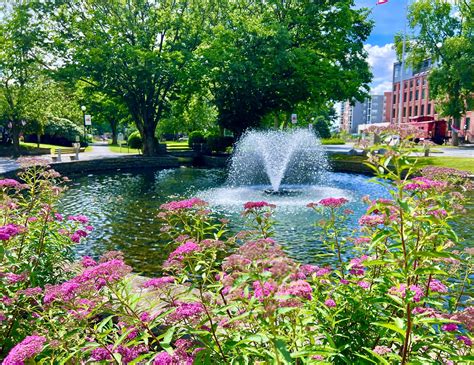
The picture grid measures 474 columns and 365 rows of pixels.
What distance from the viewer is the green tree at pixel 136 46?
24.9 metres

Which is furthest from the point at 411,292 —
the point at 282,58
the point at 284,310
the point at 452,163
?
the point at 282,58

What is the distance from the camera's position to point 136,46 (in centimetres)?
2514

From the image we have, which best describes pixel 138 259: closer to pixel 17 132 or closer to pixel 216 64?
pixel 216 64

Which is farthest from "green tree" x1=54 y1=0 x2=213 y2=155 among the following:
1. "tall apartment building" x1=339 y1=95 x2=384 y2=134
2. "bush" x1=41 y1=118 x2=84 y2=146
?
"tall apartment building" x1=339 y1=95 x2=384 y2=134

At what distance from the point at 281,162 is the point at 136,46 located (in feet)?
43.3

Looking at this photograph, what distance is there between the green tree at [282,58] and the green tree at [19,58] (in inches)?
462

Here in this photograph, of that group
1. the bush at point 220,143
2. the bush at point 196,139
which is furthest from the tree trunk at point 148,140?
the bush at point 196,139

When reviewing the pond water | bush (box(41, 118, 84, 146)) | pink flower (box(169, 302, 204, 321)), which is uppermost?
bush (box(41, 118, 84, 146))

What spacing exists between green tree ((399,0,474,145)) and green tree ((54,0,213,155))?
2219 cm

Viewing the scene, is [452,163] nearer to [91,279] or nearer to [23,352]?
[91,279]

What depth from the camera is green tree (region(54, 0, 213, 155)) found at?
24.9 metres

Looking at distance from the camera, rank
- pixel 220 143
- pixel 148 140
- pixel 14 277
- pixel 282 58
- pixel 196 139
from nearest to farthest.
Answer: pixel 14 277, pixel 282 58, pixel 148 140, pixel 220 143, pixel 196 139

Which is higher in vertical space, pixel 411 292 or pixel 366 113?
pixel 366 113

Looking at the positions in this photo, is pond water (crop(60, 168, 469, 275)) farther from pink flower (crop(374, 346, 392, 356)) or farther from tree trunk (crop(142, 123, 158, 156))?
tree trunk (crop(142, 123, 158, 156))
